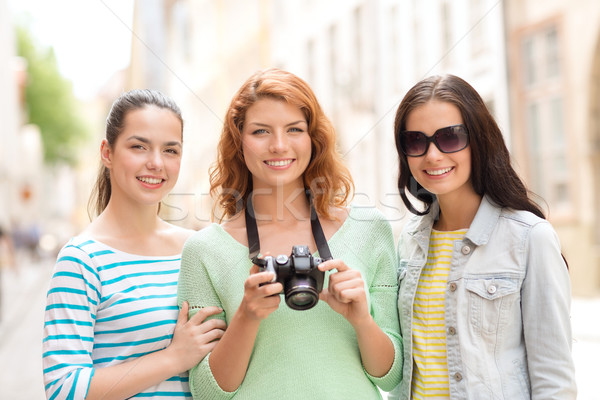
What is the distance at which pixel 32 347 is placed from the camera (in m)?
9.18

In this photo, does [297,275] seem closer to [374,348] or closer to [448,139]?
[374,348]

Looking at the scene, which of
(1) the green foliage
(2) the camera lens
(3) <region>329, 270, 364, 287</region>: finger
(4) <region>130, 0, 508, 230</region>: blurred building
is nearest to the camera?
(2) the camera lens

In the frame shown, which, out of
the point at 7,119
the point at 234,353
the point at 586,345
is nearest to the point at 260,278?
the point at 234,353

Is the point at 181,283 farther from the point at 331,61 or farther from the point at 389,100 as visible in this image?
the point at 331,61

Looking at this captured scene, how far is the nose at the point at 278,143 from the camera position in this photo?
222cm

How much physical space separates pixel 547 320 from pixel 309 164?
3.25 ft

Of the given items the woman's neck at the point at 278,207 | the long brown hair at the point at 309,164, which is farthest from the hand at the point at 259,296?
the long brown hair at the point at 309,164

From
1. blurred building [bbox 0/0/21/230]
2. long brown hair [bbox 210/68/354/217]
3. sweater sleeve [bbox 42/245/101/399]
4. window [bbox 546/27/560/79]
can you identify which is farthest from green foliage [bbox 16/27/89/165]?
sweater sleeve [bbox 42/245/101/399]

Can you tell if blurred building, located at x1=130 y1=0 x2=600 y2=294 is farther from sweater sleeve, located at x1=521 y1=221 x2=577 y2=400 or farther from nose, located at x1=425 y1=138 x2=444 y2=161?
sweater sleeve, located at x1=521 y1=221 x2=577 y2=400

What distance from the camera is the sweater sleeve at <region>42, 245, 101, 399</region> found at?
2.14 m

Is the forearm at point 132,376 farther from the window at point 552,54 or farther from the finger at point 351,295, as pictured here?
the window at point 552,54

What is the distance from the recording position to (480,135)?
223cm

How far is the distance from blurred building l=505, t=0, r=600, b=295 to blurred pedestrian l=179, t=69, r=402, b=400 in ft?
24.9

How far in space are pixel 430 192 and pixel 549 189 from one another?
8.50m
